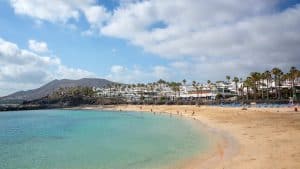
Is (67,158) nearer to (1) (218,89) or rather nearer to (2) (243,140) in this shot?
(2) (243,140)

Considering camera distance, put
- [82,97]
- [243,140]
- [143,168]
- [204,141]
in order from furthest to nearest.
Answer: [82,97], [204,141], [243,140], [143,168]

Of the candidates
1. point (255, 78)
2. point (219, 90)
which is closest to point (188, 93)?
point (219, 90)

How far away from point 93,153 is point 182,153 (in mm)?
6846

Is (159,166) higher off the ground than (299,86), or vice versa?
(299,86)

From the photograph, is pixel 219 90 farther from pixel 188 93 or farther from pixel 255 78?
pixel 255 78

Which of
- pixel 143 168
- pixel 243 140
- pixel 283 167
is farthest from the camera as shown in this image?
pixel 243 140

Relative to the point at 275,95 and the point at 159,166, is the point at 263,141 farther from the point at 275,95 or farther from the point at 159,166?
the point at 275,95

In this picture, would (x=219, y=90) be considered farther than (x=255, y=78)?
Yes

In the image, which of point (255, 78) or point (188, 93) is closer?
point (255, 78)

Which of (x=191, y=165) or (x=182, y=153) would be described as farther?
(x=182, y=153)

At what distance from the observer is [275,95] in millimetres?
104188

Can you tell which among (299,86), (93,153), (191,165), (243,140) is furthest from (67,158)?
(299,86)

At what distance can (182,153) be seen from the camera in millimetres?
22453

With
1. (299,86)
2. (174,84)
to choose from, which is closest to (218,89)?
(174,84)
